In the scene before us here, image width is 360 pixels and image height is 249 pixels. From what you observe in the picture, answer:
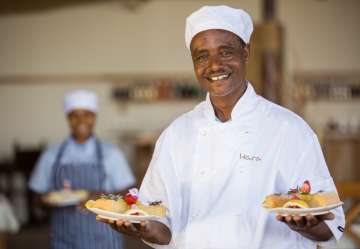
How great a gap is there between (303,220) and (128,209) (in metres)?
0.51

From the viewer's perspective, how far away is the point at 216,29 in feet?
6.59

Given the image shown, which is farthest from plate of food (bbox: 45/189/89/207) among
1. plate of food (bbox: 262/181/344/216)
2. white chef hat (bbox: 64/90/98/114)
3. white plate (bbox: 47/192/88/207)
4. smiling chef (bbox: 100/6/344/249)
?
plate of food (bbox: 262/181/344/216)

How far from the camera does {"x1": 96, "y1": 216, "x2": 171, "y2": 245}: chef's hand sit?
1880 mm

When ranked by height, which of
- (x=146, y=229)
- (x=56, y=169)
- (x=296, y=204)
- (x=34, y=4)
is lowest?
(x=56, y=169)

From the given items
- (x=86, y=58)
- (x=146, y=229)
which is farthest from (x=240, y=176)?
(x=86, y=58)

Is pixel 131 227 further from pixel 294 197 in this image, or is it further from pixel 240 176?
pixel 294 197

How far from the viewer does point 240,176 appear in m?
1.94

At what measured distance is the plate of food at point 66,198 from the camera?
10.7 ft

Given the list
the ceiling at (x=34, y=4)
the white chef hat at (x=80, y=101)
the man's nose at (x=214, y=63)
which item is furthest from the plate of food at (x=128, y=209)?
the ceiling at (x=34, y=4)

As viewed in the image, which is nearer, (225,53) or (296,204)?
(296,204)

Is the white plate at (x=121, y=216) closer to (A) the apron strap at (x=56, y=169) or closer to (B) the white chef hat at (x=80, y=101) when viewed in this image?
(A) the apron strap at (x=56, y=169)

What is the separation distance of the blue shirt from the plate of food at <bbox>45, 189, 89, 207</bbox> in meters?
0.24

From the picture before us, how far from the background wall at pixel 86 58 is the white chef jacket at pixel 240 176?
20.8ft

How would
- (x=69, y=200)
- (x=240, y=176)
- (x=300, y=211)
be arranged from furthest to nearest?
(x=69, y=200)
(x=240, y=176)
(x=300, y=211)
